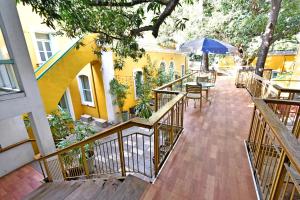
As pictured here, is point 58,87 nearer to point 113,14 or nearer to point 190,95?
point 113,14

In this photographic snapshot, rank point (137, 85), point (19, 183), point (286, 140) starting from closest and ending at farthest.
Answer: point (286, 140) → point (19, 183) → point (137, 85)

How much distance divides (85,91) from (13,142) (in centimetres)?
406

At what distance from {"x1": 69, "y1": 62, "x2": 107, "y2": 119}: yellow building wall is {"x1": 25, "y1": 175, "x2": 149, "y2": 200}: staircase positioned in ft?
14.3

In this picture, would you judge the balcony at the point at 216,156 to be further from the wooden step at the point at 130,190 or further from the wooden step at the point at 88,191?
the wooden step at the point at 88,191

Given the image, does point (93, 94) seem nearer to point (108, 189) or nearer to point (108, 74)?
point (108, 74)

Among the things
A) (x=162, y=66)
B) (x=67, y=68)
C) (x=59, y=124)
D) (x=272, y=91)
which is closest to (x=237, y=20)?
(x=162, y=66)

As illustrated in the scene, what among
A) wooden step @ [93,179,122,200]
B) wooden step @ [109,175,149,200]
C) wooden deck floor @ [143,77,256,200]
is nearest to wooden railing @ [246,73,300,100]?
wooden deck floor @ [143,77,256,200]

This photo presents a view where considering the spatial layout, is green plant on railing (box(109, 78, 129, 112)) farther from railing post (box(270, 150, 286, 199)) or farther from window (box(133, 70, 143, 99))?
railing post (box(270, 150, 286, 199))

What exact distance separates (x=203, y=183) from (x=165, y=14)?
7.50 ft

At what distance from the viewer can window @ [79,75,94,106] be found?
7.68 m

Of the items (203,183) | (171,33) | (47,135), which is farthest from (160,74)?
(203,183)

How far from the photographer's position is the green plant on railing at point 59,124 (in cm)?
442

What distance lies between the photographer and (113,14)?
2957 millimetres

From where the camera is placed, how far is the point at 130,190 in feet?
6.01
